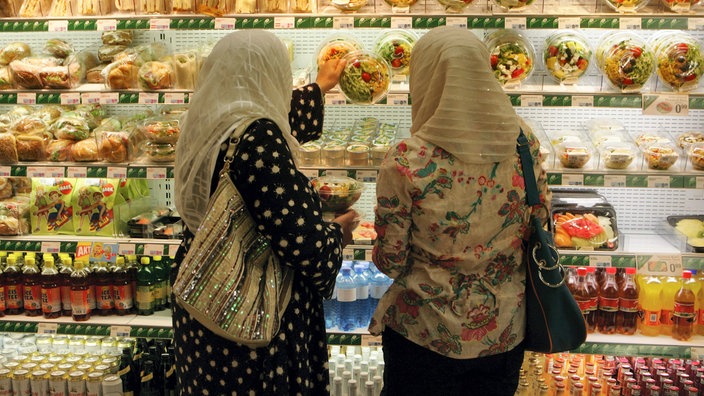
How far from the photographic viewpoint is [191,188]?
82.2 inches

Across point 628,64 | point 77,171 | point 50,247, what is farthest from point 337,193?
point 50,247

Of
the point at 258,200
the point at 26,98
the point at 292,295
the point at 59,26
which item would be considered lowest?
the point at 292,295

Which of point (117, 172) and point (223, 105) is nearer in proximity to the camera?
point (223, 105)

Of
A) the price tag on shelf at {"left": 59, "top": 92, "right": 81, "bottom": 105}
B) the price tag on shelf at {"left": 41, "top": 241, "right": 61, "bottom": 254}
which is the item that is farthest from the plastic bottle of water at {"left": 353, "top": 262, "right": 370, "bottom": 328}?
the price tag on shelf at {"left": 59, "top": 92, "right": 81, "bottom": 105}

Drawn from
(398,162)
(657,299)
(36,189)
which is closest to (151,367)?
(36,189)

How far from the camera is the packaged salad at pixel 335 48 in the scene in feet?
10.8

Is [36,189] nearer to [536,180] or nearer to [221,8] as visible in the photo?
[221,8]

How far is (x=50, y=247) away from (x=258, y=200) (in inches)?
79.1

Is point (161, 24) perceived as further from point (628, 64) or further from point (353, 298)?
point (628, 64)

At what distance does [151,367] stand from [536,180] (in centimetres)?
225

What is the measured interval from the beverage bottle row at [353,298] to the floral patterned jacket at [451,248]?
1.01 metres

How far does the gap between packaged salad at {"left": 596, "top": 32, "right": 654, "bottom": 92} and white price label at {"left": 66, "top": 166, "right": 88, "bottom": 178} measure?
257 centimetres

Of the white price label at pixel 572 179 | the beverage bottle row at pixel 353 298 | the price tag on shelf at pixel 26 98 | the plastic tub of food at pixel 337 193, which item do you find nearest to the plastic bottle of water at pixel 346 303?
the beverage bottle row at pixel 353 298

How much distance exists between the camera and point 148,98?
3320 mm
